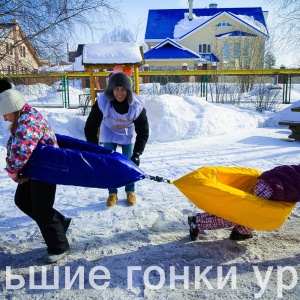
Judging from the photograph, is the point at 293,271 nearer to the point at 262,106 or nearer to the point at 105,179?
the point at 105,179

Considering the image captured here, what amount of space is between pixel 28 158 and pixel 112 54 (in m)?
5.64

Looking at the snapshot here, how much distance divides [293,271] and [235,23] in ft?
109

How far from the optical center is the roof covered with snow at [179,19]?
34.1 m

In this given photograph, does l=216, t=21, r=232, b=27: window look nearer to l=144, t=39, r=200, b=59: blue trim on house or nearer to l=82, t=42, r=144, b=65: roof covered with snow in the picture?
l=144, t=39, r=200, b=59: blue trim on house

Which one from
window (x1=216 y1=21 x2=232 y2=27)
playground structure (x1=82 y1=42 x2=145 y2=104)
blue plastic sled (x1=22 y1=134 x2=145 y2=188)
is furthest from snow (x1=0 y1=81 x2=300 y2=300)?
window (x1=216 y1=21 x2=232 y2=27)

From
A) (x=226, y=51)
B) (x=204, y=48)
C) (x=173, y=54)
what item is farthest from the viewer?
(x=204, y=48)

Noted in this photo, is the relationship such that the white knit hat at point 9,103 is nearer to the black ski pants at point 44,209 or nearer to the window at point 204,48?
the black ski pants at point 44,209

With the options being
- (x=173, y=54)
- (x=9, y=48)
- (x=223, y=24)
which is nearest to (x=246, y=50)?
(x=173, y=54)

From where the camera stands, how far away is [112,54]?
25.2 ft

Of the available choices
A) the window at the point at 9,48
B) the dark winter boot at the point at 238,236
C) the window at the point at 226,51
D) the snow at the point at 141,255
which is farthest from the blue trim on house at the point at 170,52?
the dark winter boot at the point at 238,236

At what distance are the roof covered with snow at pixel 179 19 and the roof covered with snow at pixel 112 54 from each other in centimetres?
2750

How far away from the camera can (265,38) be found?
838 inches

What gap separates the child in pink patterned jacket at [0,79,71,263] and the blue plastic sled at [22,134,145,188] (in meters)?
0.08

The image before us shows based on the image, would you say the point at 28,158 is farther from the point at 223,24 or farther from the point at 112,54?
the point at 223,24
